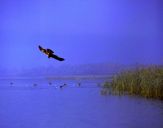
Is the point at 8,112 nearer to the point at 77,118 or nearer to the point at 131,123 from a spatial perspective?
the point at 77,118

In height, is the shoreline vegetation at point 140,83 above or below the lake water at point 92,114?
above

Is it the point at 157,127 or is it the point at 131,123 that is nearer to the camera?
the point at 157,127

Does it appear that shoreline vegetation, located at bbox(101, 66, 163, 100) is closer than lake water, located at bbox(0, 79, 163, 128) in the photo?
No

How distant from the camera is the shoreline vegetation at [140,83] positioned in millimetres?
7293

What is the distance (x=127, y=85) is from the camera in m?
8.32

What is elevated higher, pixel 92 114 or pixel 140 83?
pixel 140 83

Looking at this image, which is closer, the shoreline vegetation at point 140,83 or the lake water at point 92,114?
the lake water at point 92,114

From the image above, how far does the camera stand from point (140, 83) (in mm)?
7711

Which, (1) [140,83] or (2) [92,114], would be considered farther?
(1) [140,83]

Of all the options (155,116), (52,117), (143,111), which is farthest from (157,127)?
(52,117)

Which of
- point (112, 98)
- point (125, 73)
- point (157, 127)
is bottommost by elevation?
point (157, 127)

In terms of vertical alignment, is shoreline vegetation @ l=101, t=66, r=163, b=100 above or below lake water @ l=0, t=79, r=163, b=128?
above

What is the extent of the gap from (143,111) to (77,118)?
4.69 ft

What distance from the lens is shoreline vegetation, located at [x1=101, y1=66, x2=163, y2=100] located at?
7.29m
